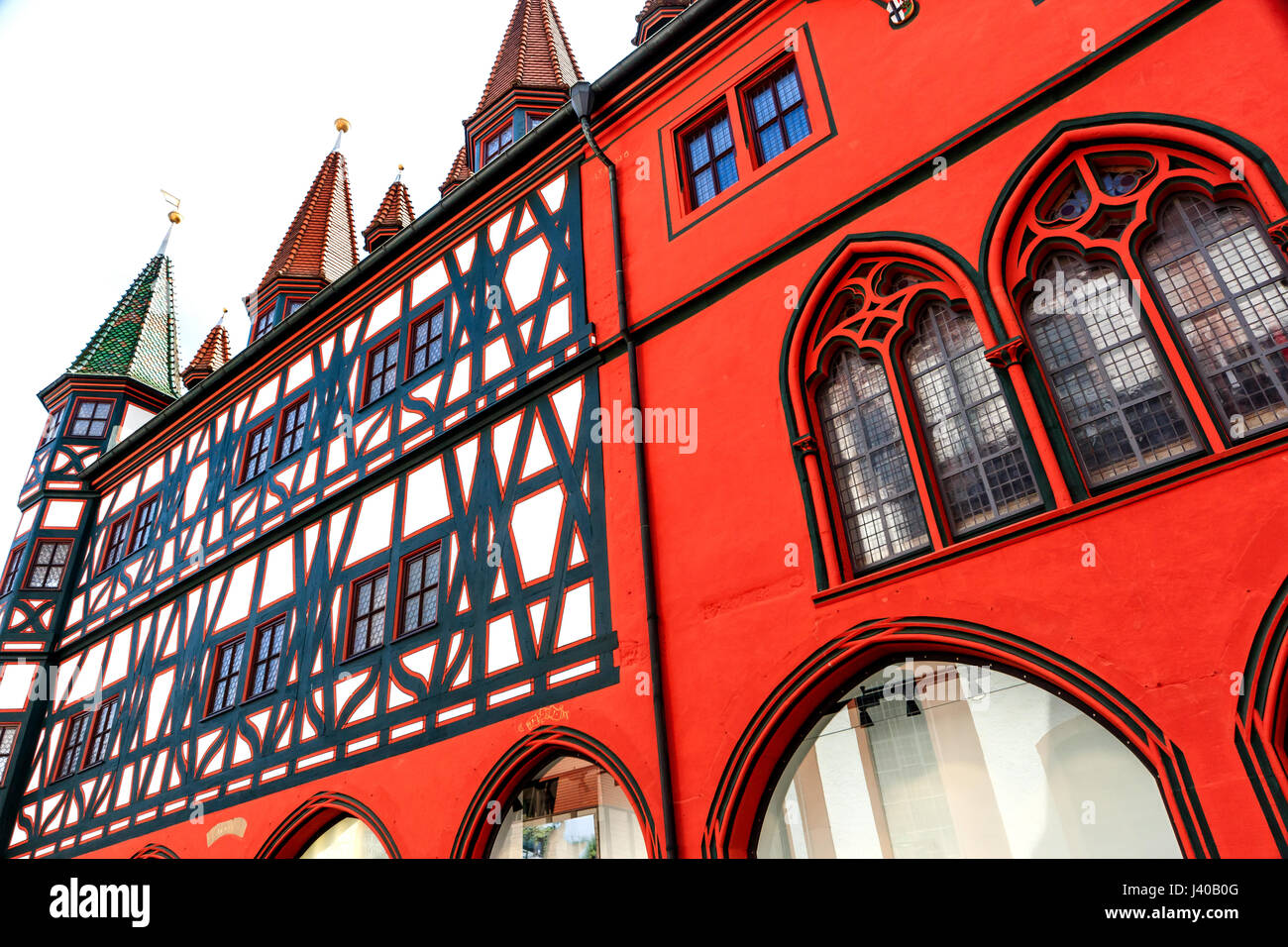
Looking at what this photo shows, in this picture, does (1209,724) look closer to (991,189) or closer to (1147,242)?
(1147,242)

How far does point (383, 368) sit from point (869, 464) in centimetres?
884

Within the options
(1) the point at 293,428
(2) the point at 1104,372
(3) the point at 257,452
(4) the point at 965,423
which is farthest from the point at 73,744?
(2) the point at 1104,372

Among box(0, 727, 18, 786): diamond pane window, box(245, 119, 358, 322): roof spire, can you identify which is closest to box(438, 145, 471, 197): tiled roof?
box(245, 119, 358, 322): roof spire

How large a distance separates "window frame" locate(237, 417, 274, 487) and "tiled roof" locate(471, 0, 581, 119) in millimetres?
7176

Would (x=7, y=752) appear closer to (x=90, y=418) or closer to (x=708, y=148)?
(x=90, y=418)

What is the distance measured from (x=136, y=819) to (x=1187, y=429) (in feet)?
50.1

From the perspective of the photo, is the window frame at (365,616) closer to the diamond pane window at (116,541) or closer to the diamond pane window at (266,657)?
the diamond pane window at (266,657)

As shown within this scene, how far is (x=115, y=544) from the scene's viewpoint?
62.2 ft

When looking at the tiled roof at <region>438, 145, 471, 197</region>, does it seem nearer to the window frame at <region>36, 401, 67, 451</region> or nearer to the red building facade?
the red building facade

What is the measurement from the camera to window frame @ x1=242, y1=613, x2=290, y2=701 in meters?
13.1

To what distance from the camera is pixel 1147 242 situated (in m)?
7.08

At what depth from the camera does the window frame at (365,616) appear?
11.7 meters

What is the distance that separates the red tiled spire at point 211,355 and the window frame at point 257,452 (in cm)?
744

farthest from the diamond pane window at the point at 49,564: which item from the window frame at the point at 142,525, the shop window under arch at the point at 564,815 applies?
the shop window under arch at the point at 564,815
